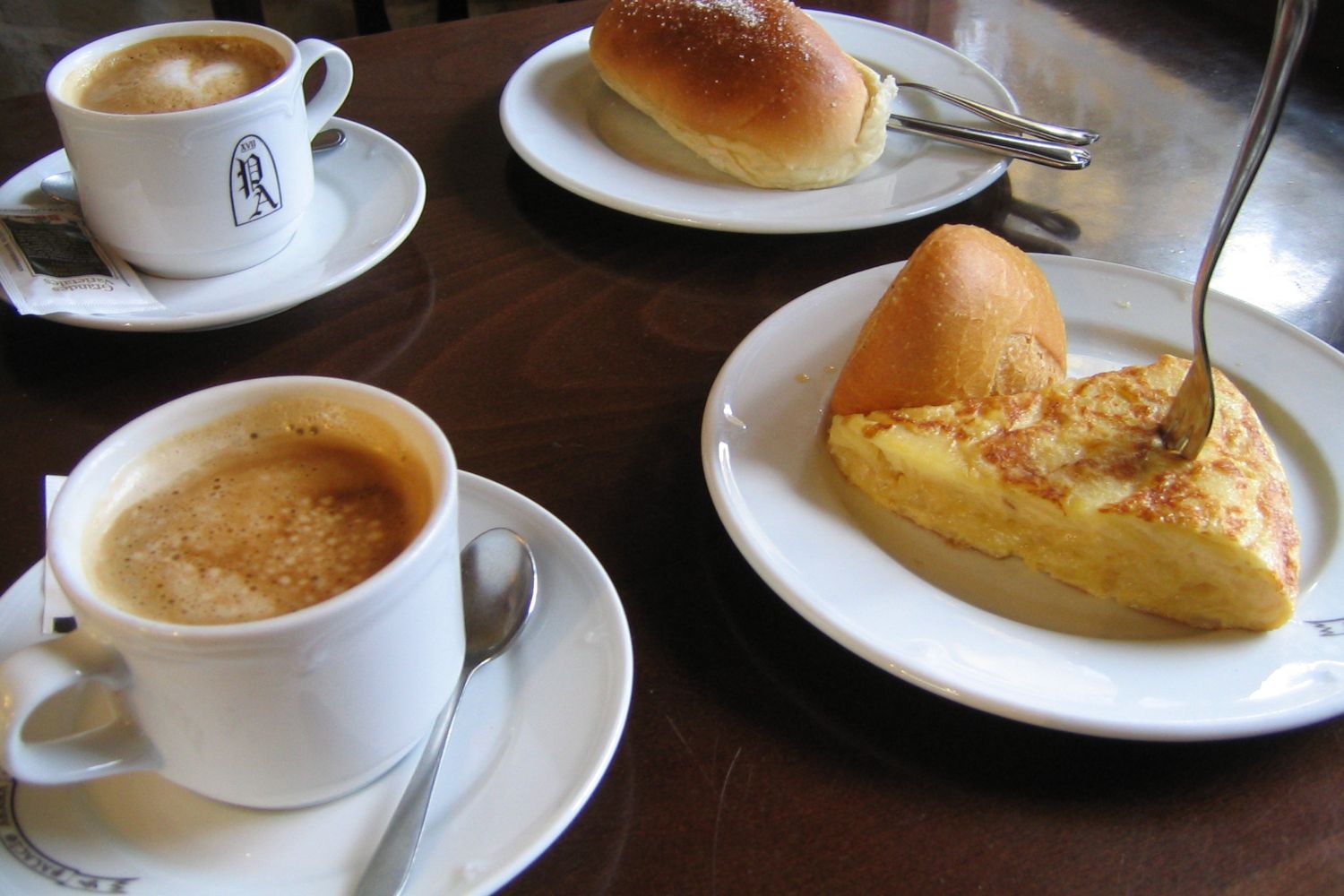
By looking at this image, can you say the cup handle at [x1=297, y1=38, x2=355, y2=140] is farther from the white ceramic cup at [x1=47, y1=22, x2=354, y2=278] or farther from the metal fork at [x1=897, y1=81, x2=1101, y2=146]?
the metal fork at [x1=897, y1=81, x2=1101, y2=146]

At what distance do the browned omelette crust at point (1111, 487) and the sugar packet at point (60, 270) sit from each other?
27.3 inches

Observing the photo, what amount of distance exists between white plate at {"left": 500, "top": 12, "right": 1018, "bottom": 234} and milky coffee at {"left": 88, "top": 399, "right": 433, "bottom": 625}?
656 millimetres

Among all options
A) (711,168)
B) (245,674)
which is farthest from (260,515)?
(711,168)

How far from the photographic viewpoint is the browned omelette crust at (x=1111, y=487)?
2.52ft

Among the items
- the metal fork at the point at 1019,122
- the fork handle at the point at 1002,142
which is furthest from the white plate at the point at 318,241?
the metal fork at the point at 1019,122


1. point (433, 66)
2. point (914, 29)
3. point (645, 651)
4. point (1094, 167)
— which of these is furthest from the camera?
point (914, 29)

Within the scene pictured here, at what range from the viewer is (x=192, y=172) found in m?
0.97

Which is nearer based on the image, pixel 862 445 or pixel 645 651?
pixel 645 651

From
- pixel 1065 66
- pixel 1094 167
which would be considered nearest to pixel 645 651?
pixel 1094 167

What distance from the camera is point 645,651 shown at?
2.36ft

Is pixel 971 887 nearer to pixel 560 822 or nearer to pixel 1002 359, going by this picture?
pixel 560 822

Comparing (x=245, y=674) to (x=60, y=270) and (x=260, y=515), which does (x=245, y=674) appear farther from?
(x=60, y=270)

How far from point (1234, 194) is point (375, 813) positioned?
2.26 feet

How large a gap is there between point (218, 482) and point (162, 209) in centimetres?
51
